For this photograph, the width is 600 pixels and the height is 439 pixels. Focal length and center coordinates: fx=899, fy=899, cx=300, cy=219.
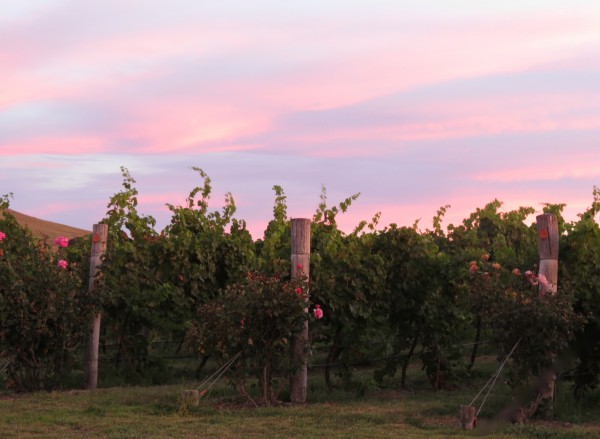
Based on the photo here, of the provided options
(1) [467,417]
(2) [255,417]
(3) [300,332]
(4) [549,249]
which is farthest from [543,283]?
(2) [255,417]

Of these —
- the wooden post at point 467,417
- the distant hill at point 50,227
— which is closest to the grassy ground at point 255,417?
the wooden post at point 467,417

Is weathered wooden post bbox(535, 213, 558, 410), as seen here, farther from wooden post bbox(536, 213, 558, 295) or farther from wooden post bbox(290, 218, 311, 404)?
wooden post bbox(290, 218, 311, 404)

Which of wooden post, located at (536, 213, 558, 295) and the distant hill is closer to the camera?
wooden post, located at (536, 213, 558, 295)

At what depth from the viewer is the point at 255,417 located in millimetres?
11164

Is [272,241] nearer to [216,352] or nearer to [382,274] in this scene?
[382,274]

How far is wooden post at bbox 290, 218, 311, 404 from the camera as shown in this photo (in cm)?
1253

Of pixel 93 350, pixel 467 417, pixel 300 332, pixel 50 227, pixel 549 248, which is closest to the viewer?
pixel 467 417

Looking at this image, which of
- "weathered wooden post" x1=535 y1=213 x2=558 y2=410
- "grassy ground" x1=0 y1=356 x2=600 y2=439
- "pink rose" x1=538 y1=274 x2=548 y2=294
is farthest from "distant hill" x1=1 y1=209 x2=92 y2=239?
"pink rose" x1=538 y1=274 x2=548 y2=294

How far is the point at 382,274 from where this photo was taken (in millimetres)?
14945

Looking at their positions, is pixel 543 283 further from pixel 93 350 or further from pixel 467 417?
pixel 93 350

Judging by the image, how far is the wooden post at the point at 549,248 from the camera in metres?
11.8

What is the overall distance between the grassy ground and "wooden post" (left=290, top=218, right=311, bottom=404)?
1.43ft

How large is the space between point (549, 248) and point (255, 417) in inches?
173

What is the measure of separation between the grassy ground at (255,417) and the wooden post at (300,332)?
17.2 inches
